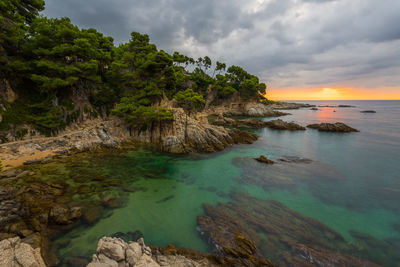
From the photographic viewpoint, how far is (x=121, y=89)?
26.4 meters

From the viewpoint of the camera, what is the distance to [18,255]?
18.2ft

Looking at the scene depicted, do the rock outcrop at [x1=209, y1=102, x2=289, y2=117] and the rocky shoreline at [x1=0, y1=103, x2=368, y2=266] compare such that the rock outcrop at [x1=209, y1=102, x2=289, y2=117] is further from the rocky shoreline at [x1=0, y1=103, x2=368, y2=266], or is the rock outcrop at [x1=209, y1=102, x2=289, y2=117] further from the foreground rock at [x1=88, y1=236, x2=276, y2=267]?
the foreground rock at [x1=88, y1=236, x2=276, y2=267]

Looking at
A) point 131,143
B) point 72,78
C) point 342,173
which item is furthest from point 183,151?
point 342,173

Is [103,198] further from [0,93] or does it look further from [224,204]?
[0,93]

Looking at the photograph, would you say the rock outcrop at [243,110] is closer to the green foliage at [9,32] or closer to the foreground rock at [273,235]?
the green foliage at [9,32]

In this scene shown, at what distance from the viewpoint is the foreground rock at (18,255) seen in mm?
5301

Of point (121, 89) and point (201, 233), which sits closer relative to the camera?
point (201, 233)

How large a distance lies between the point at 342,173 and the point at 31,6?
157 ft

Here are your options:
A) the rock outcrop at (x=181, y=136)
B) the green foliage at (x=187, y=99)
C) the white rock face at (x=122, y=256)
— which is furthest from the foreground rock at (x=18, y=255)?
the green foliage at (x=187, y=99)

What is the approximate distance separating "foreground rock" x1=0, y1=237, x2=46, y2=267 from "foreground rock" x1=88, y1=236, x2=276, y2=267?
236 cm

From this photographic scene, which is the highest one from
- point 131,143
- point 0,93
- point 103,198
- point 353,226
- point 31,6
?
point 31,6

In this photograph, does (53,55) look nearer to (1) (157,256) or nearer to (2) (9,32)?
(2) (9,32)

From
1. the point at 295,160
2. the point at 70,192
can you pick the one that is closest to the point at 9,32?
the point at 70,192

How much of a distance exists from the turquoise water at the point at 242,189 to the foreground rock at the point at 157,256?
46.6 inches
